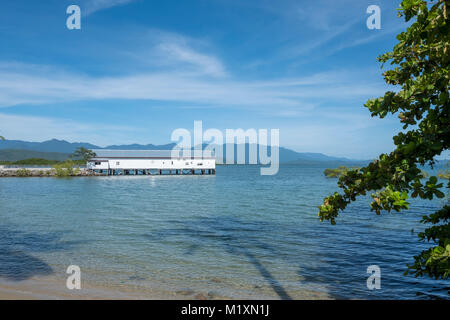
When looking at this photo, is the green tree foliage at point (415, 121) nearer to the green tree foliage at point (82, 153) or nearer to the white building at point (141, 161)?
the white building at point (141, 161)

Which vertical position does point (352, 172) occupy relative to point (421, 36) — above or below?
below

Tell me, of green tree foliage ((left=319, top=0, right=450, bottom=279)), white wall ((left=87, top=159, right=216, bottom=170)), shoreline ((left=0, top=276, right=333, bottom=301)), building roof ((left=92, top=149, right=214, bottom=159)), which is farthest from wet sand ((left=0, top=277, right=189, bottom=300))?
building roof ((left=92, top=149, right=214, bottom=159))

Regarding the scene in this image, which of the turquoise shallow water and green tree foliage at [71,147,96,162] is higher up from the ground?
green tree foliage at [71,147,96,162]

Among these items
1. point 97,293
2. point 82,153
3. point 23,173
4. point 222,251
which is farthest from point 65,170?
point 97,293

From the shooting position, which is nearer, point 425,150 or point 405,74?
point 425,150

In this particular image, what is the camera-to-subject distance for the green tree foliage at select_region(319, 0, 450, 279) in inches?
150

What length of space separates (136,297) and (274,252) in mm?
7902

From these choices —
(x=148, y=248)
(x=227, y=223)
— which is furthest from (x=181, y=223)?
(x=148, y=248)

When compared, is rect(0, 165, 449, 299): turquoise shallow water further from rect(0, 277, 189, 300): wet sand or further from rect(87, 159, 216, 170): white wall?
rect(87, 159, 216, 170): white wall

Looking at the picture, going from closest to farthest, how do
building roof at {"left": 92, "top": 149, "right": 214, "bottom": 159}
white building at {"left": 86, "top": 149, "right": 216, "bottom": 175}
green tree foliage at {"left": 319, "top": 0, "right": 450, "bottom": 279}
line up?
green tree foliage at {"left": 319, "top": 0, "right": 450, "bottom": 279} < white building at {"left": 86, "top": 149, "right": 216, "bottom": 175} < building roof at {"left": 92, "top": 149, "right": 214, "bottom": 159}

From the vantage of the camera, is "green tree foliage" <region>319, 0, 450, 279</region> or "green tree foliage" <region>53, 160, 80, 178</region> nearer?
"green tree foliage" <region>319, 0, 450, 279</region>

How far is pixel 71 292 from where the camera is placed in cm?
1089
